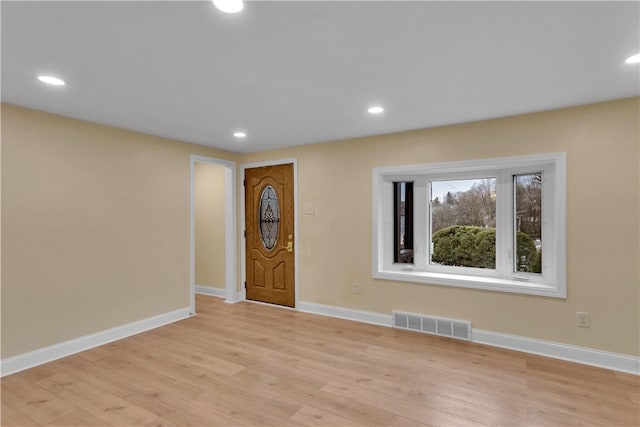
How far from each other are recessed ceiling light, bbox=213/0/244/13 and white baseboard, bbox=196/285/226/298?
15.5 feet

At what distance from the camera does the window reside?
321cm

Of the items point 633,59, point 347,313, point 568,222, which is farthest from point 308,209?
point 633,59

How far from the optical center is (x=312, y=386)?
101 inches

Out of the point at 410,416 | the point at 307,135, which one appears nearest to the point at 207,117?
the point at 307,135

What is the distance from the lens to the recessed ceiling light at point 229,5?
1.48m

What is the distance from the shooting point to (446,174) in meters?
3.83

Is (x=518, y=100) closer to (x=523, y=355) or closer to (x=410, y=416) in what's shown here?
(x=523, y=355)

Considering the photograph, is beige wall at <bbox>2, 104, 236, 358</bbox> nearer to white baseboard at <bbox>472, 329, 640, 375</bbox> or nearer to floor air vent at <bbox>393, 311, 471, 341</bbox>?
floor air vent at <bbox>393, 311, 471, 341</bbox>

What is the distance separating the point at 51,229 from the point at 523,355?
463 cm

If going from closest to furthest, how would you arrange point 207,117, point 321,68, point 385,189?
1. point 321,68
2. point 207,117
3. point 385,189

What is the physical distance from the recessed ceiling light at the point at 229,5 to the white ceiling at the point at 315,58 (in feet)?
0.14

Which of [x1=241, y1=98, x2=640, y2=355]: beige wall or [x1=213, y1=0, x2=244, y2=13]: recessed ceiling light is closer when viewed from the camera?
[x1=213, y1=0, x2=244, y2=13]: recessed ceiling light

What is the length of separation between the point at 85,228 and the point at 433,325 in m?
3.84

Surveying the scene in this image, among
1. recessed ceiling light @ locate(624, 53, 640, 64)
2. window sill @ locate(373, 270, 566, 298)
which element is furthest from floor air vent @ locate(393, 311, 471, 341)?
recessed ceiling light @ locate(624, 53, 640, 64)
